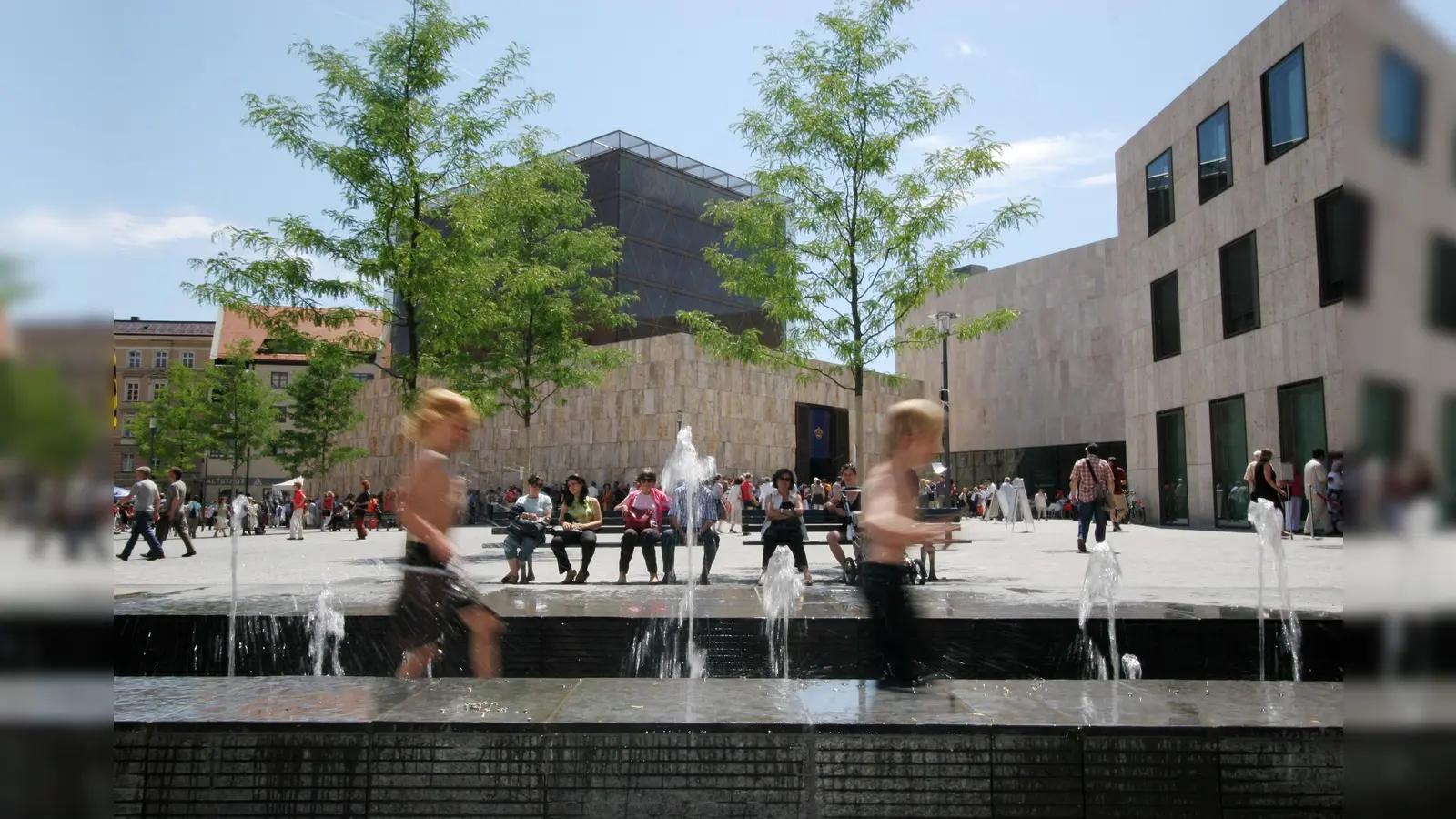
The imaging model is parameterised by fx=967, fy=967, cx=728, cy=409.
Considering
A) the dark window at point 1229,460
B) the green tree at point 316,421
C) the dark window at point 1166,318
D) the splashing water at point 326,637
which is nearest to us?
the splashing water at point 326,637

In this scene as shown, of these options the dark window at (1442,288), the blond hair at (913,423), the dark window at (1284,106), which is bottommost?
the dark window at (1442,288)

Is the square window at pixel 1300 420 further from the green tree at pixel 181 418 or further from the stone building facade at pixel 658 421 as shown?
the green tree at pixel 181 418

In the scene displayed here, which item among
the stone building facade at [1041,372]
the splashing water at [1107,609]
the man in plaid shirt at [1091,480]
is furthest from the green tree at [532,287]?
the stone building facade at [1041,372]

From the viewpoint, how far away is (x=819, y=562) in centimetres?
1534

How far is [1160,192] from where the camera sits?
2778cm

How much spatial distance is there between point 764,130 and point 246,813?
1222 cm

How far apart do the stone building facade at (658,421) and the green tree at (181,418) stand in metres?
10.3

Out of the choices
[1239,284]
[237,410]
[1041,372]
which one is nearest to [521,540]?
[1239,284]

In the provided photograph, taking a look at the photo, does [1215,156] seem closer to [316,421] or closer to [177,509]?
[177,509]

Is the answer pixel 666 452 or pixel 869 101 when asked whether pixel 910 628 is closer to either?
pixel 869 101

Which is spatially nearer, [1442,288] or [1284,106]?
[1442,288]

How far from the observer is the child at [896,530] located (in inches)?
163

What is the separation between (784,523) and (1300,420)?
49.9ft

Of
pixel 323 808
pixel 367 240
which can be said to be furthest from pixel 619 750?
pixel 367 240
